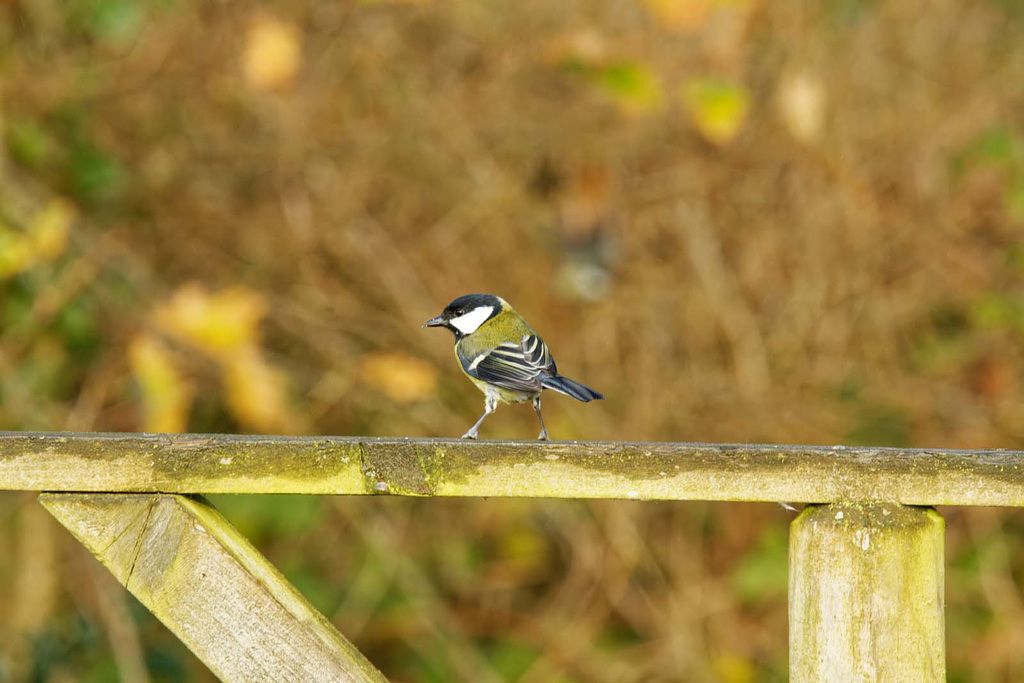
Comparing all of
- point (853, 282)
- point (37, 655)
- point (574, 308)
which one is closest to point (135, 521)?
point (37, 655)

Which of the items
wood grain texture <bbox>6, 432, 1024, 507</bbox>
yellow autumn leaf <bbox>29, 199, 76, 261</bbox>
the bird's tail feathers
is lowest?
wood grain texture <bbox>6, 432, 1024, 507</bbox>

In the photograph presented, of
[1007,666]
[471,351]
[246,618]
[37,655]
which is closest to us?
[246,618]

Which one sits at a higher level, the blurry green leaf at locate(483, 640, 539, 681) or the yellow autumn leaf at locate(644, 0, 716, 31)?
the yellow autumn leaf at locate(644, 0, 716, 31)

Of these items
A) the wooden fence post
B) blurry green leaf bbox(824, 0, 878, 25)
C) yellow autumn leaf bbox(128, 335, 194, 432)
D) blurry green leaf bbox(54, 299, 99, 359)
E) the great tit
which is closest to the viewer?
the wooden fence post

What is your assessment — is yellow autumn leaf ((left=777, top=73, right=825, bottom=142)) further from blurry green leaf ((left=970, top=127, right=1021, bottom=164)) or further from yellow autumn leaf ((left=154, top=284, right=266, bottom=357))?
yellow autumn leaf ((left=154, top=284, right=266, bottom=357))

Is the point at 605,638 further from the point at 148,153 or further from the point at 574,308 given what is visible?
the point at 148,153

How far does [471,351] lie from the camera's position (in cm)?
303

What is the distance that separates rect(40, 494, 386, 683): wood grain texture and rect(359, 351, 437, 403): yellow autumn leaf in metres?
3.09

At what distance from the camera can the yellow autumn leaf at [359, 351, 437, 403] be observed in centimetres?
482

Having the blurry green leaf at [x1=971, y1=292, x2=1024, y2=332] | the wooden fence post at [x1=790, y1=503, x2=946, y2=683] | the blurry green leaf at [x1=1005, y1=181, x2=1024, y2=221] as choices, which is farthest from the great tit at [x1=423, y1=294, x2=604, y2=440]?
the blurry green leaf at [x1=1005, y1=181, x2=1024, y2=221]

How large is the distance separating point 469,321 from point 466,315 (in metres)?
0.02

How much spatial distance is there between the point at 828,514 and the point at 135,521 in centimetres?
96

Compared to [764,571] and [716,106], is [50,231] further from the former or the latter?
[764,571]

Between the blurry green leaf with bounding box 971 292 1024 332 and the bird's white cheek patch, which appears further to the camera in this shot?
the blurry green leaf with bounding box 971 292 1024 332
